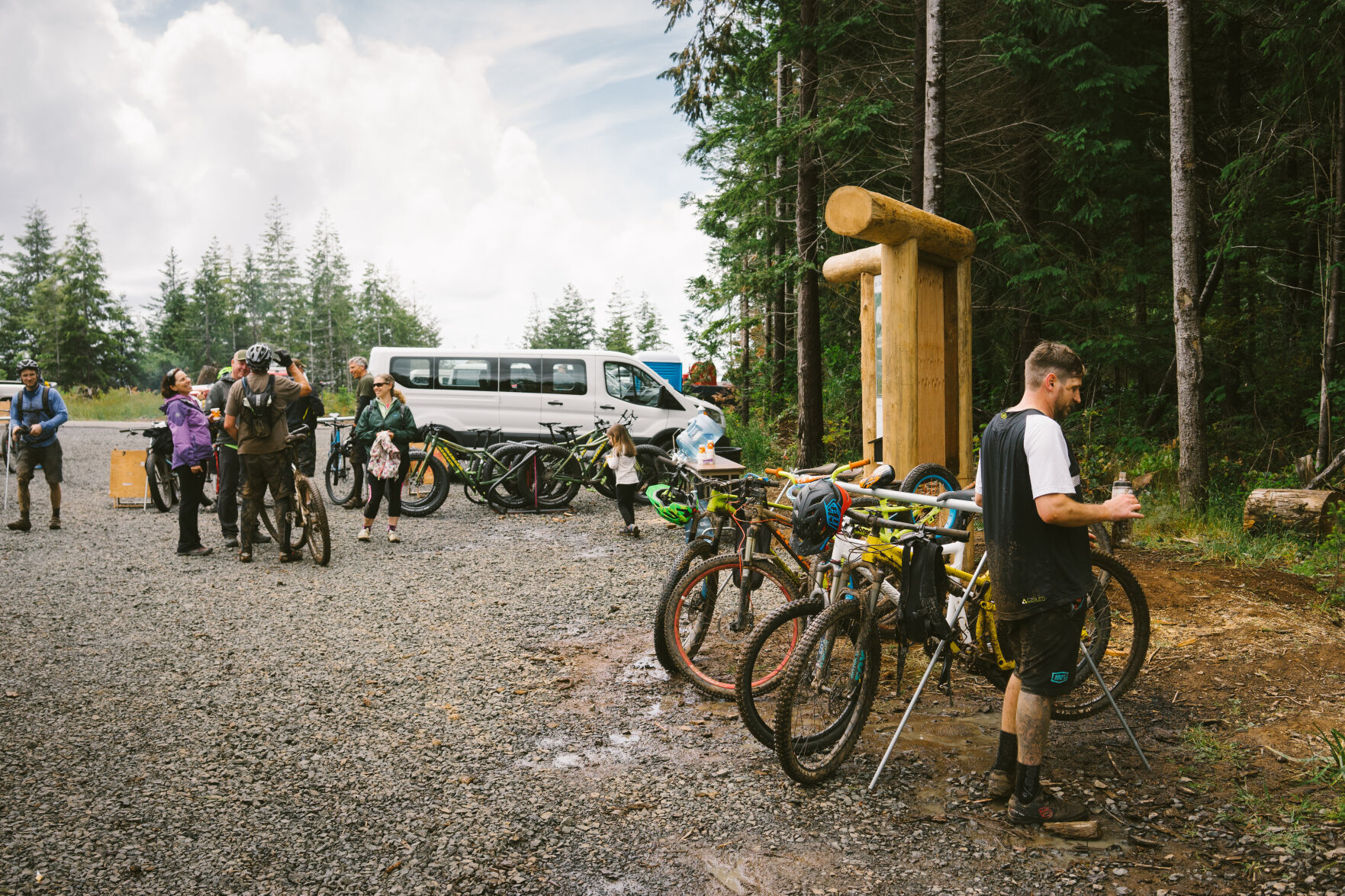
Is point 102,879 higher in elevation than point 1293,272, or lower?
lower

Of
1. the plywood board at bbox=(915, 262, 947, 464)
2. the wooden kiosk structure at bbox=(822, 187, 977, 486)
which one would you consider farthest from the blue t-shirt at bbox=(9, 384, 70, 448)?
the plywood board at bbox=(915, 262, 947, 464)

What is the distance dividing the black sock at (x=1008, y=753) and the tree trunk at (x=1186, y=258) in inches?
263

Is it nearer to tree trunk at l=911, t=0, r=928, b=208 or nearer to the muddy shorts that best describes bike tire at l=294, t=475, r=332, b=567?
the muddy shorts

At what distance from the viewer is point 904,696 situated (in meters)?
4.47

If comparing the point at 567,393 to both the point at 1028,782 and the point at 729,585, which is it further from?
the point at 1028,782

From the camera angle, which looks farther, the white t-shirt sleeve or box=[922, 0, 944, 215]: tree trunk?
box=[922, 0, 944, 215]: tree trunk

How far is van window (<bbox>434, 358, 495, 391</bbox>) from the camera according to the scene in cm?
1403

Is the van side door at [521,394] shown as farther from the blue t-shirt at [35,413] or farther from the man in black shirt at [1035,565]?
the man in black shirt at [1035,565]

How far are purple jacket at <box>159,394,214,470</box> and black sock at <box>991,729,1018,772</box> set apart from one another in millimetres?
8067

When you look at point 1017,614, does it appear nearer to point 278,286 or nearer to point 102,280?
point 102,280

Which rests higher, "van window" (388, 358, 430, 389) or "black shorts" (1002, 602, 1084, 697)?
"van window" (388, 358, 430, 389)

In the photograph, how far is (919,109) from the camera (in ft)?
39.5

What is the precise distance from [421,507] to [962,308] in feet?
24.7

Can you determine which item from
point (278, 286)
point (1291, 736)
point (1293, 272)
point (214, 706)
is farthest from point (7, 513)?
point (278, 286)
